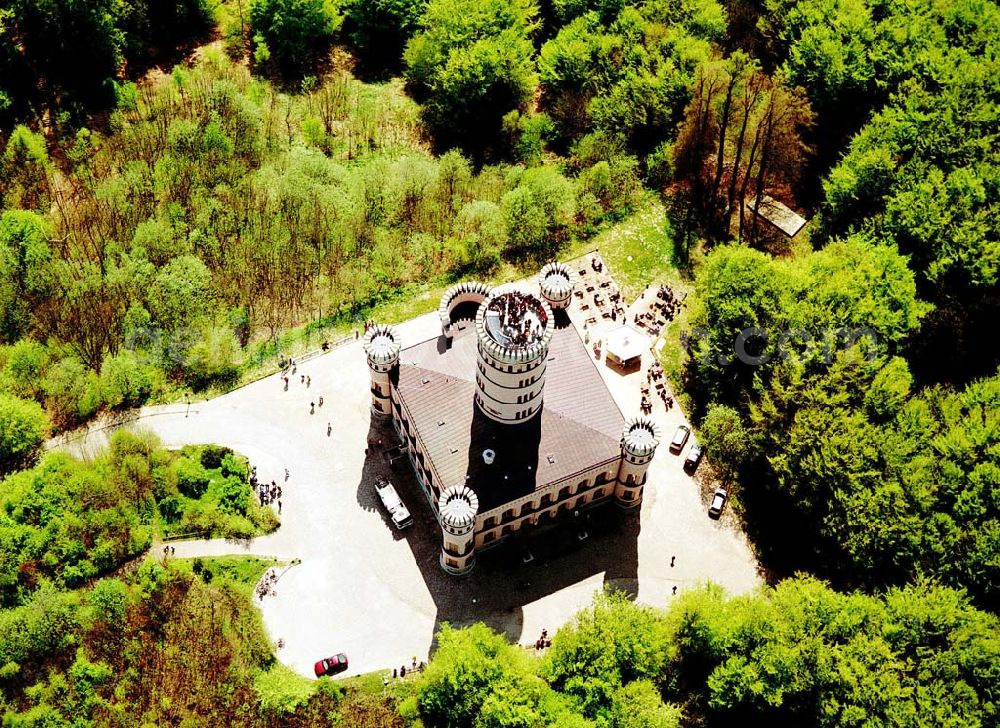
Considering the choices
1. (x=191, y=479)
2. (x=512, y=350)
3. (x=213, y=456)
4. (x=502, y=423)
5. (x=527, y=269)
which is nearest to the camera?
(x=512, y=350)

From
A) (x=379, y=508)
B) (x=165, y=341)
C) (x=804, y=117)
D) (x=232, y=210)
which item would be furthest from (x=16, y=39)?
(x=804, y=117)

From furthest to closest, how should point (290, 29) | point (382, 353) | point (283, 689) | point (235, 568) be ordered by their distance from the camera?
point (290, 29)
point (382, 353)
point (235, 568)
point (283, 689)

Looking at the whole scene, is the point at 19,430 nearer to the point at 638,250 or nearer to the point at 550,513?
the point at 550,513

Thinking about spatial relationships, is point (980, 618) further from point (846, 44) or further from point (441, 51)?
point (441, 51)

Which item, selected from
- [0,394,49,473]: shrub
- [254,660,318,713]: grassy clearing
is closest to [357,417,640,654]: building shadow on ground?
[254,660,318,713]: grassy clearing

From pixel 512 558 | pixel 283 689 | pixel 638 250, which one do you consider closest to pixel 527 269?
pixel 638 250

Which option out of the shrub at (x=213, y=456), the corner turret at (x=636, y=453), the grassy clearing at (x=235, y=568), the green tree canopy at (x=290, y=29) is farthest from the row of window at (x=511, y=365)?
the green tree canopy at (x=290, y=29)
